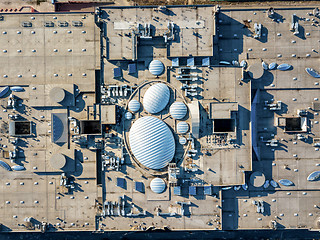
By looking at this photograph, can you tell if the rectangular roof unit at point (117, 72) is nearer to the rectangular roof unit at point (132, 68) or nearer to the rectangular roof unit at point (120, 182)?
the rectangular roof unit at point (132, 68)

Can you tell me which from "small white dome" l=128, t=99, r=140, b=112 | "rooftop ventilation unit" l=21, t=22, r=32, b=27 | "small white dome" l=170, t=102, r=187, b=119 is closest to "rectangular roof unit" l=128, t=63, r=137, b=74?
"small white dome" l=128, t=99, r=140, b=112

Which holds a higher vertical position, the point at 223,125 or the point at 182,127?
the point at 223,125

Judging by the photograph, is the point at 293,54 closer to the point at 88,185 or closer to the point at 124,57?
the point at 124,57

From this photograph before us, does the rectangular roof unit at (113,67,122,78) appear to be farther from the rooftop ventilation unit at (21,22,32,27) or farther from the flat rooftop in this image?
the rooftop ventilation unit at (21,22,32,27)

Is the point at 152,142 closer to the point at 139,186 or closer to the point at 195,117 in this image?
the point at 195,117

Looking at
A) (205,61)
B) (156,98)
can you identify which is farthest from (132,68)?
(205,61)

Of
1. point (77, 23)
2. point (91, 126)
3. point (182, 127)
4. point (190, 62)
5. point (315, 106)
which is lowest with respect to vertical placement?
point (182, 127)
